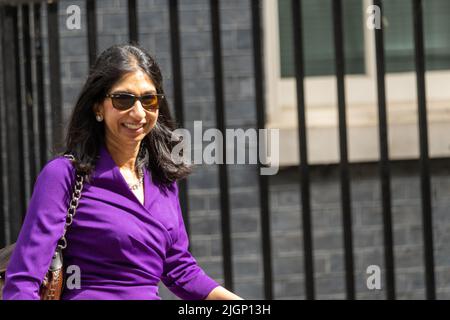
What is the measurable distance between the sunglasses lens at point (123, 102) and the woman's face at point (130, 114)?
0.04 feet

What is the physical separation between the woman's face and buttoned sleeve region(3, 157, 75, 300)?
0.89 feet

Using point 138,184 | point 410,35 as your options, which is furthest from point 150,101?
point 410,35

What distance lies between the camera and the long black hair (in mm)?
3303

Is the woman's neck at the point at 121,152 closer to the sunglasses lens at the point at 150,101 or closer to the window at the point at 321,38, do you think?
the sunglasses lens at the point at 150,101

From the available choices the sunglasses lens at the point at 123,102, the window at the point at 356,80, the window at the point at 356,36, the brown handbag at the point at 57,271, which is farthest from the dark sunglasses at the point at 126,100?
the window at the point at 356,36

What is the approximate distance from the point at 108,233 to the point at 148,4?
12.2ft

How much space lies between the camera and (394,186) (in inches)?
270

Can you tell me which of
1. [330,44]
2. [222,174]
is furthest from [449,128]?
[222,174]

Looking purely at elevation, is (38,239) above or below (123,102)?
below

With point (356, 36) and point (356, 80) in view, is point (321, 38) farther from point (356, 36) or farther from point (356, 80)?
point (356, 80)

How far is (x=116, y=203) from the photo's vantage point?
3.25 metres

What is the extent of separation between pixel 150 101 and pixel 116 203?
0.33 metres

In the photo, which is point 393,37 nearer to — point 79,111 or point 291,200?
point 291,200

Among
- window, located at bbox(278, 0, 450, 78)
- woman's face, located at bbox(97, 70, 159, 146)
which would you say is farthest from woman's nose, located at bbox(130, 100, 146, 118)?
window, located at bbox(278, 0, 450, 78)
